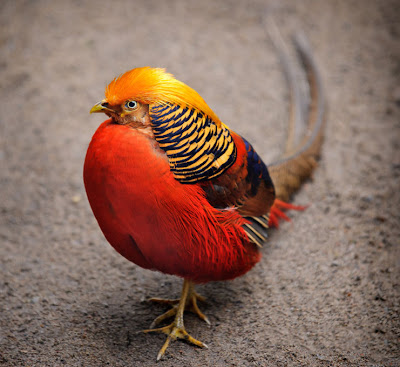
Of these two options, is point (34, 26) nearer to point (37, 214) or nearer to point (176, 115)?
point (37, 214)

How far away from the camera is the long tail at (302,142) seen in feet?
12.3

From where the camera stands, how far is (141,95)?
2.20 metres

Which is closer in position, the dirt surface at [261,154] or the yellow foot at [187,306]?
the dirt surface at [261,154]

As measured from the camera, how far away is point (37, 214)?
3.92m

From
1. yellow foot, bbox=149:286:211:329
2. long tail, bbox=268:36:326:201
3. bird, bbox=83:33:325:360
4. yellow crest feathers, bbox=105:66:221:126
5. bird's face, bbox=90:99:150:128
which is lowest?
yellow foot, bbox=149:286:211:329

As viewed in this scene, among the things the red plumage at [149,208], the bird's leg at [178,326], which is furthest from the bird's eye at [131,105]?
the bird's leg at [178,326]

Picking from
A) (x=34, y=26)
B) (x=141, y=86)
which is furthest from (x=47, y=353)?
(x=34, y=26)

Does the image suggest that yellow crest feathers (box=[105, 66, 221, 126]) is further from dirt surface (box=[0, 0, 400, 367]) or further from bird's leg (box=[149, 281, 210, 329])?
dirt surface (box=[0, 0, 400, 367])

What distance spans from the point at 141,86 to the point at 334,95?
4.04 meters

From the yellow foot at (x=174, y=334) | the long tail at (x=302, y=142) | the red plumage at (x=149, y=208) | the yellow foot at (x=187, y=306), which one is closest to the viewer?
the red plumage at (x=149, y=208)

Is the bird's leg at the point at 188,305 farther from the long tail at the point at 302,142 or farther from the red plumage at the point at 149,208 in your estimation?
the long tail at the point at 302,142

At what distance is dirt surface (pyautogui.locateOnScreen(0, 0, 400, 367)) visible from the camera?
8.96 feet

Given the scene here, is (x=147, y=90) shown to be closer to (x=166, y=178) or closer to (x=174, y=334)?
(x=166, y=178)

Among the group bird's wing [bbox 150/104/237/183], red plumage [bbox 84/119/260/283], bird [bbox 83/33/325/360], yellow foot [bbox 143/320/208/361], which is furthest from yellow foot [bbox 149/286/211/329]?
bird's wing [bbox 150/104/237/183]
